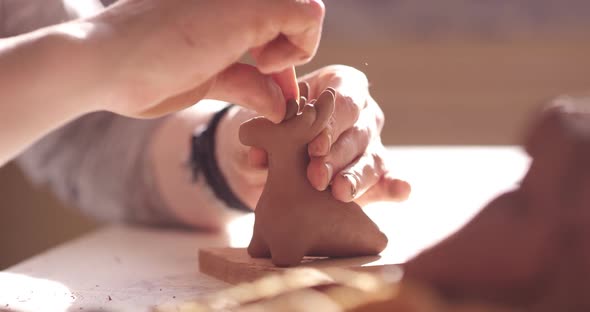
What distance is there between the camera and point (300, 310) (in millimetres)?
395

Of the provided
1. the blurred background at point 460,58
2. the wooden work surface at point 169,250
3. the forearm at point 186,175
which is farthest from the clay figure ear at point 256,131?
the blurred background at point 460,58

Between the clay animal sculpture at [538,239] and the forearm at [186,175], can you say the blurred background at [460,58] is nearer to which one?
the forearm at [186,175]

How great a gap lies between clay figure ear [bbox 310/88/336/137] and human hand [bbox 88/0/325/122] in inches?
2.2

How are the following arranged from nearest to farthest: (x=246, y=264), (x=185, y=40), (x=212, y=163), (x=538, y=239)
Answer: (x=538, y=239)
(x=185, y=40)
(x=246, y=264)
(x=212, y=163)

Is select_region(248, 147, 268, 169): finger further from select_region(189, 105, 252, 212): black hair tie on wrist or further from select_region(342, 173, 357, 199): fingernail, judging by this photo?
select_region(189, 105, 252, 212): black hair tie on wrist

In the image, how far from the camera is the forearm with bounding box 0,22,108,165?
473 millimetres

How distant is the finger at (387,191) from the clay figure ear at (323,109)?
12cm

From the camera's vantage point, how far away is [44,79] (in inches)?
18.7

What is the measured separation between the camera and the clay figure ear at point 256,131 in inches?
24.1

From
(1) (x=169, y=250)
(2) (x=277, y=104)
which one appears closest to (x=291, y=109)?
(2) (x=277, y=104)

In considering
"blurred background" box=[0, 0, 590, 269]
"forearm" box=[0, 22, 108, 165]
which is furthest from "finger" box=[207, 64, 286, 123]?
"blurred background" box=[0, 0, 590, 269]

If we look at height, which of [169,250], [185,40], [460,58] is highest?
[460,58]

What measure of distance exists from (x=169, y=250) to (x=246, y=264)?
0.70ft

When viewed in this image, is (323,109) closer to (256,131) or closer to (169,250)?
(256,131)
